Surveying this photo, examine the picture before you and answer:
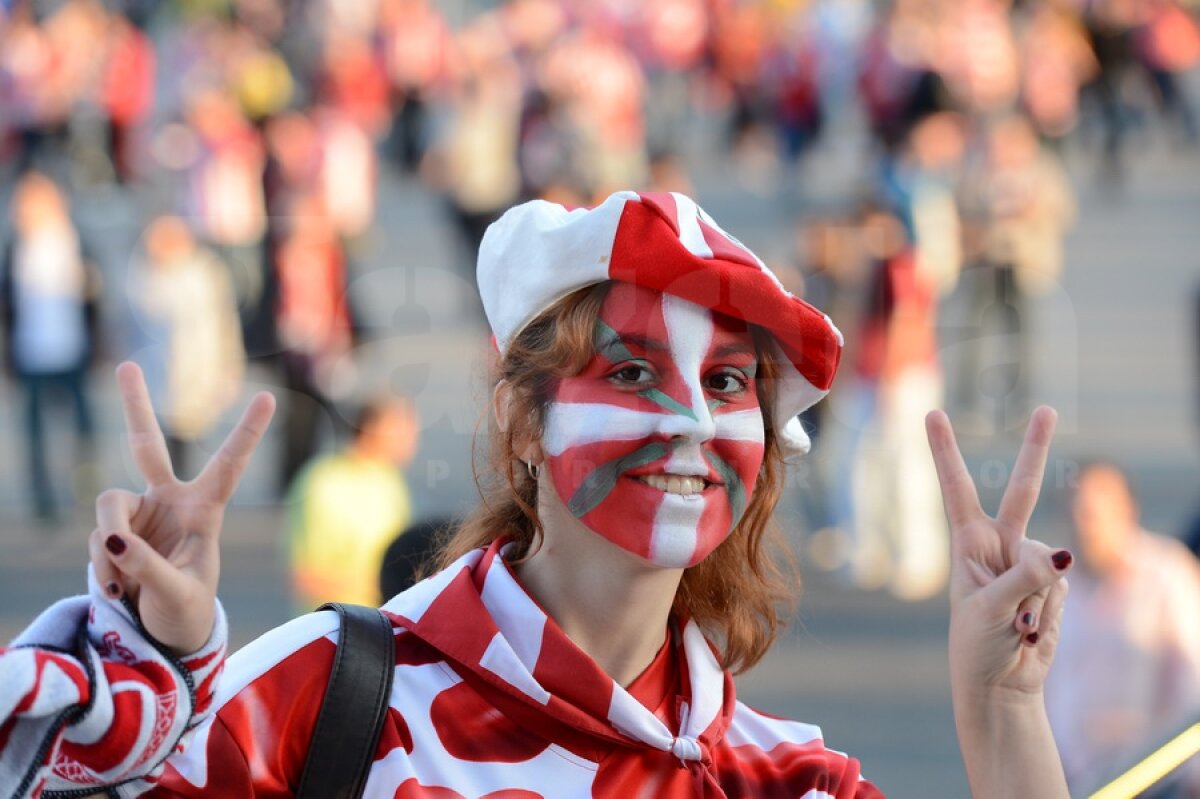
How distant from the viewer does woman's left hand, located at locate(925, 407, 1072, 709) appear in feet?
8.07

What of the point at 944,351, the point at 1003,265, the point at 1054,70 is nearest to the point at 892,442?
the point at 1003,265

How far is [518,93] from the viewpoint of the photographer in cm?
1795

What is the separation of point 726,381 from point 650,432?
0.13 metres

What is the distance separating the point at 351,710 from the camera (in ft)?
7.43

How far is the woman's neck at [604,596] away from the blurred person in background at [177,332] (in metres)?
7.25

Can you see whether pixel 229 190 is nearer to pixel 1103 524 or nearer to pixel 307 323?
pixel 307 323

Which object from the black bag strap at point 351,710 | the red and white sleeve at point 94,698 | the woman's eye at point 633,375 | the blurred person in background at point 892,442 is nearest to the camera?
the red and white sleeve at point 94,698

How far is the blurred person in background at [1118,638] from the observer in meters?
5.59

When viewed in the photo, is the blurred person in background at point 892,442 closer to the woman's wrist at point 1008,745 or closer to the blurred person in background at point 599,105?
the blurred person in background at point 599,105

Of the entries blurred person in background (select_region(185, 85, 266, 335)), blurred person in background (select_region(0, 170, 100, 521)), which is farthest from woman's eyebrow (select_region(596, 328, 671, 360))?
blurred person in background (select_region(185, 85, 266, 335))

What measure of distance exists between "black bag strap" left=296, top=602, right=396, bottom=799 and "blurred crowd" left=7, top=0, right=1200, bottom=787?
3.88 meters

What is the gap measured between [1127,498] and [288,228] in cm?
535

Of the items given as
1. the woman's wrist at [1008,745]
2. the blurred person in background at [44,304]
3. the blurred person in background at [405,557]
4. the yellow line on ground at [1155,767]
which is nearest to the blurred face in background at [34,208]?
the blurred person in background at [44,304]

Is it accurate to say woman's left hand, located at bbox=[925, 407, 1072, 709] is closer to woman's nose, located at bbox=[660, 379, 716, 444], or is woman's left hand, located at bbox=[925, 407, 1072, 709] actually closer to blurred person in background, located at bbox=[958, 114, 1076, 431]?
woman's nose, located at bbox=[660, 379, 716, 444]
